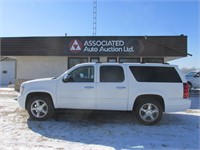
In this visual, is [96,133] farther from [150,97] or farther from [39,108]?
[39,108]

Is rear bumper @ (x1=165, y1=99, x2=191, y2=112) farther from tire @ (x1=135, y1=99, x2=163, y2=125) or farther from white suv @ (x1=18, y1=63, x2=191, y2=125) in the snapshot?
tire @ (x1=135, y1=99, x2=163, y2=125)

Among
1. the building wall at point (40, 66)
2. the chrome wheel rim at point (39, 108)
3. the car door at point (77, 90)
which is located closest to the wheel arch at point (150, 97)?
the car door at point (77, 90)

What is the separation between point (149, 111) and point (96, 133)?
2.02 m

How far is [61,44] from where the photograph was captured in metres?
16.8

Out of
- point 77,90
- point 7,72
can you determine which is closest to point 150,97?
point 77,90

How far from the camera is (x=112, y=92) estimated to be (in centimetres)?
739

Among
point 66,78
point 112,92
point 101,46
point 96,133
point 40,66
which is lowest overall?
point 96,133

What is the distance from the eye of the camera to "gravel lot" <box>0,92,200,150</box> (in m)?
5.50

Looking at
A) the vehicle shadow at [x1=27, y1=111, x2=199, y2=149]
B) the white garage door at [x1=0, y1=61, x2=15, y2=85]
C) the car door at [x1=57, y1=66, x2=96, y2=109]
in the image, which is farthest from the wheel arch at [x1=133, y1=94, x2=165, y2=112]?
the white garage door at [x1=0, y1=61, x2=15, y2=85]

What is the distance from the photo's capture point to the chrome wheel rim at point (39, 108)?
7742 millimetres

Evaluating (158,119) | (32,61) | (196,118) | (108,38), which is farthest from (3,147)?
(32,61)

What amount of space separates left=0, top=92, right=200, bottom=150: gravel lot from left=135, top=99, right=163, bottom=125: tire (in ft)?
0.76

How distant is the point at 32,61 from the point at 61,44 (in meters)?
3.23

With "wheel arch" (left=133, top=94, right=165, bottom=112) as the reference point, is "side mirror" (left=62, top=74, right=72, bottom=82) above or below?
Answer: above
